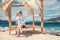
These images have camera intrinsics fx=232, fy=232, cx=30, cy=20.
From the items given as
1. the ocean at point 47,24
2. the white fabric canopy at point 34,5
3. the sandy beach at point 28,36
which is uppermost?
the white fabric canopy at point 34,5

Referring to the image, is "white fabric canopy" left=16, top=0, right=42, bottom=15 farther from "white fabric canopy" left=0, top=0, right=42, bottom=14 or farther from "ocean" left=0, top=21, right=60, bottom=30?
"ocean" left=0, top=21, right=60, bottom=30

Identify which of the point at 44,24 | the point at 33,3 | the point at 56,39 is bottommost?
the point at 56,39

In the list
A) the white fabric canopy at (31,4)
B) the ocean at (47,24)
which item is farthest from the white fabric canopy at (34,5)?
the ocean at (47,24)

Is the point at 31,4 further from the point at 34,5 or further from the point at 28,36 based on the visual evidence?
the point at 28,36

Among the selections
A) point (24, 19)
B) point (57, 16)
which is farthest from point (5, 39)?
point (57, 16)

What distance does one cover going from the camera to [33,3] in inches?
87.0

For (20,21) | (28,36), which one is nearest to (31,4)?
(20,21)

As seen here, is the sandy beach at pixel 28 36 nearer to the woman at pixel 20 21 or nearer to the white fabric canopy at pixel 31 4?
the woman at pixel 20 21

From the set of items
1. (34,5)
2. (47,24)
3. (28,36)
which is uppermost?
(34,5)

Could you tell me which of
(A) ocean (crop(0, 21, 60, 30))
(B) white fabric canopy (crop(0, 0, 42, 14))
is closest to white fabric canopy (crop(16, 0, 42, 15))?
(B) white fabric canopy (crop(0, 0, 42, 14))

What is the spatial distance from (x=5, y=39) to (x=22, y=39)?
0.16m

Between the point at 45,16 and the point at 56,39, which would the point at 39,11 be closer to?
the point at 45,16

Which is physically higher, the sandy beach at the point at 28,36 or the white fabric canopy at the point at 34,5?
the white fabric canopy at the point at 34,5

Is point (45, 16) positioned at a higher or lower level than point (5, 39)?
higher
